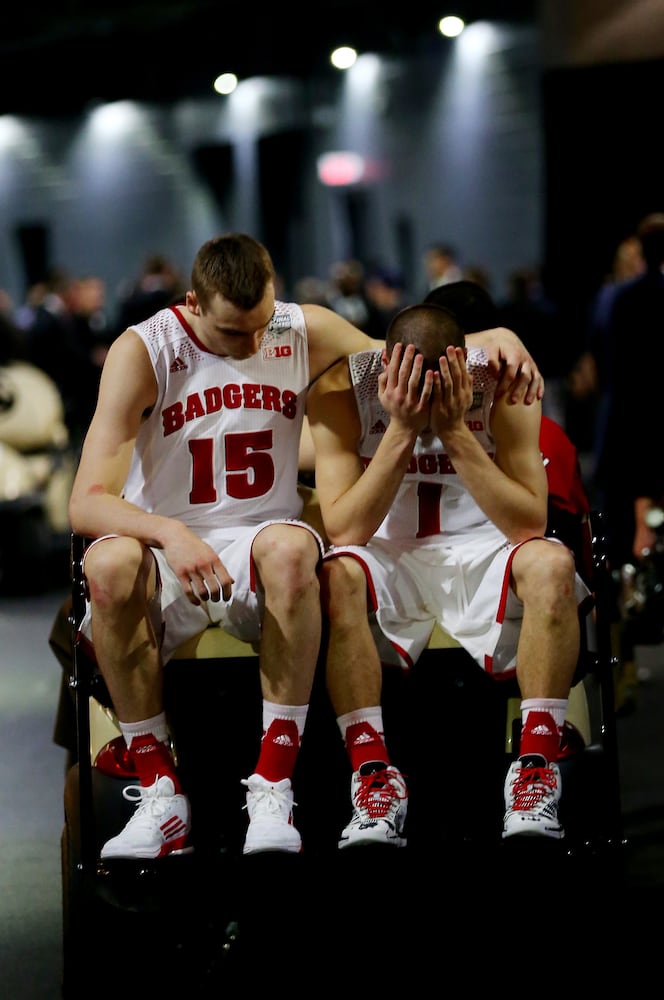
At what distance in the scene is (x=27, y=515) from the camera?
→ 26.9 feet

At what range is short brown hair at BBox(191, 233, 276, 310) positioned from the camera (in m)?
3.11

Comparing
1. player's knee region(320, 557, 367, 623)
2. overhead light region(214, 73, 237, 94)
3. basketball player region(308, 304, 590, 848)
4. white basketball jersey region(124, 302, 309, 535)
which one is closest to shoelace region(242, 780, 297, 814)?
basketball player region(308, 304, 590, 848)

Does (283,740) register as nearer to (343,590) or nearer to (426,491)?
(343,590)

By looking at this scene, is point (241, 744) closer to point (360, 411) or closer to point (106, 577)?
point (106, 577)

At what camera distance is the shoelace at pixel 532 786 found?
2832 mm

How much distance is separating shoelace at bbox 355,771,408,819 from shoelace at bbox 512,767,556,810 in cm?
24

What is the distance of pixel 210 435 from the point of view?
3.26 meters

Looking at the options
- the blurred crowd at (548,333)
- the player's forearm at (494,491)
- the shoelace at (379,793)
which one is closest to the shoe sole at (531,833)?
the shoelace at (379,793)

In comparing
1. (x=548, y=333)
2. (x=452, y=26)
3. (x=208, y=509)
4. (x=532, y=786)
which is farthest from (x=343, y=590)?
(x=452, y=26)

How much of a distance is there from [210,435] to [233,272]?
0.39 metres

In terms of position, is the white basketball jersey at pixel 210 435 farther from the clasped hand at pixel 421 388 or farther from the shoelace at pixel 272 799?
the shoelace at pixel 272 799

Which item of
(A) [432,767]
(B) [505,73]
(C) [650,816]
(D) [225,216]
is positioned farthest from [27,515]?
(D) [225,216]

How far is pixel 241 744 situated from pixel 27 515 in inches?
211

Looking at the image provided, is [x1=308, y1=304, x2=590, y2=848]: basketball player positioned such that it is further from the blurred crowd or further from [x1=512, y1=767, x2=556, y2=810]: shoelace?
the blurred crowd
